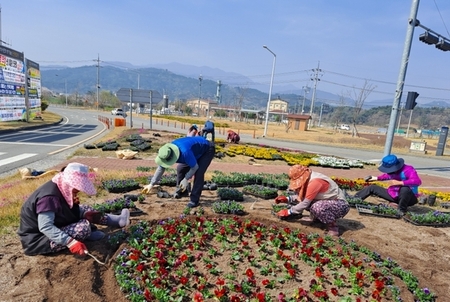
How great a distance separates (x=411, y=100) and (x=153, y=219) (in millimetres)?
11503

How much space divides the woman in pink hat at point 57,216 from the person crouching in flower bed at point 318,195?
111 inches

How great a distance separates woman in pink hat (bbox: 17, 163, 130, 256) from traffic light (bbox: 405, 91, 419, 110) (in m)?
12.4

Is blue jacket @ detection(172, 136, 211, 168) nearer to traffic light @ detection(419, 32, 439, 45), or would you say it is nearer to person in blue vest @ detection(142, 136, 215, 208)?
person in blue vest @ detection(142, 136, 215, 208)

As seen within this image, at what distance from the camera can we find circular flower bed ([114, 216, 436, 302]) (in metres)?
3.32

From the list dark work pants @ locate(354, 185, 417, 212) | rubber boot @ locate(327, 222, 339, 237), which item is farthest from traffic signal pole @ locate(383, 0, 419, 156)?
rubber boot @ locate(327, 222, 339, 237)

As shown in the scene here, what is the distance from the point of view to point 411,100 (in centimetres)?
1224

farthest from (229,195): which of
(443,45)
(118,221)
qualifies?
(443,45)

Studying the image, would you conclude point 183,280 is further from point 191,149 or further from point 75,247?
point 191,149

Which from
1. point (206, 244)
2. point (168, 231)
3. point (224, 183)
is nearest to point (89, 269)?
point (168, 231)

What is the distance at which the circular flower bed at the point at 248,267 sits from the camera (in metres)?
3.32

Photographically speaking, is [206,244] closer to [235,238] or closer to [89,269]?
[235,238]

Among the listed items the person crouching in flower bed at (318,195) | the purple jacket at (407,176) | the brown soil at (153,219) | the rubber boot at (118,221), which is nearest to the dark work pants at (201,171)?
the brown soil at (153,219)

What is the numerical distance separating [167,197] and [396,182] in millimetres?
4630

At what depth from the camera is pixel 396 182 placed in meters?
6.34
